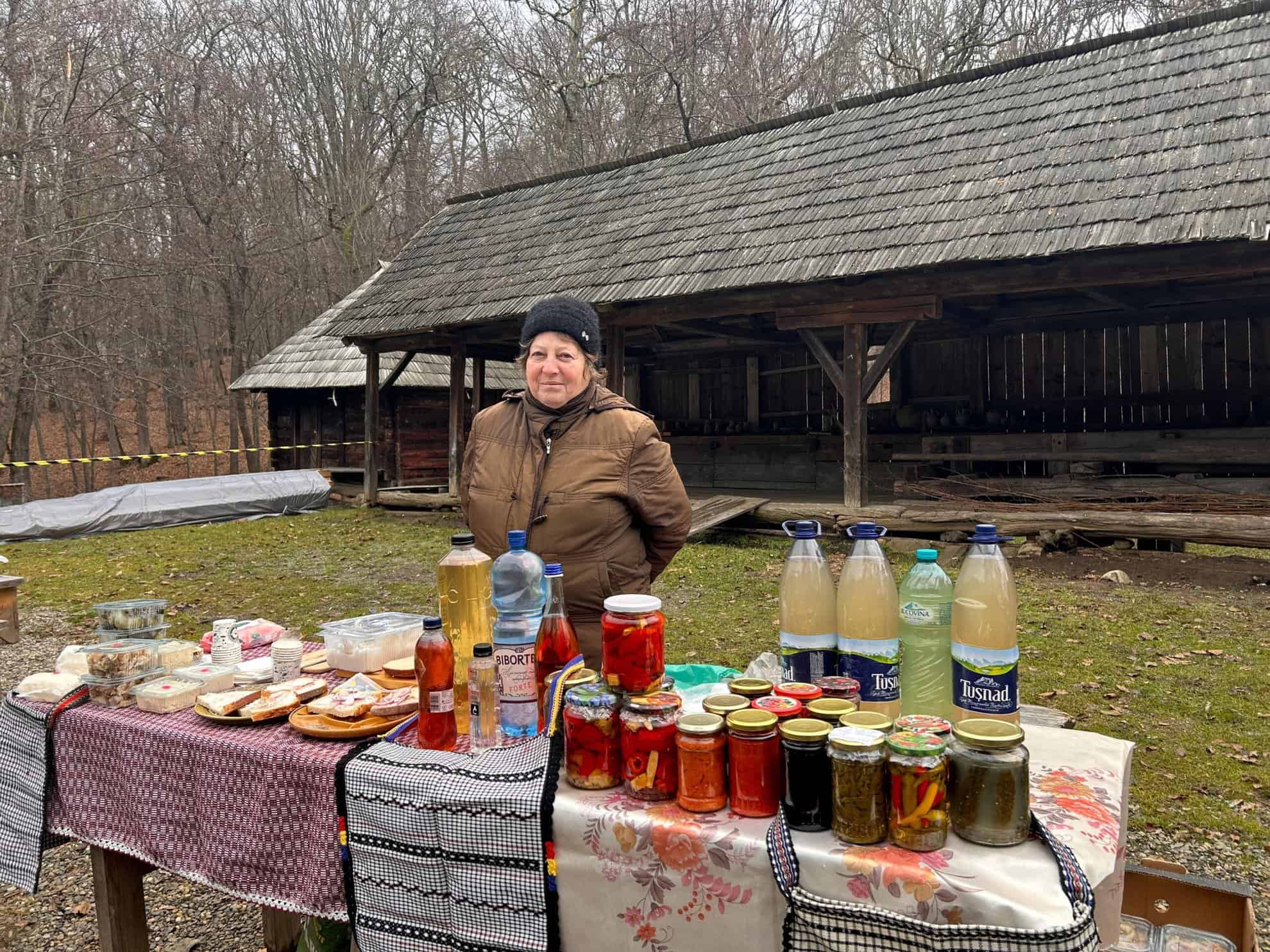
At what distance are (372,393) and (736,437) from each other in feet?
19.6

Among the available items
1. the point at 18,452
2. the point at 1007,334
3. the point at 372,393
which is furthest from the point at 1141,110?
the point at 18,452

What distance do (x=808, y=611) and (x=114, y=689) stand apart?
1946mm

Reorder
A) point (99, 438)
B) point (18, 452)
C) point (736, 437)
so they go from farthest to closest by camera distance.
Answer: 1. point (99, 438)
2. point (18, 452)
3. point (736, 437)

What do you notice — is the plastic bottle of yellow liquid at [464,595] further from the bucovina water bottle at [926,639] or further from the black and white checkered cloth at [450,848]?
the bucovina water bottle at [926,639]

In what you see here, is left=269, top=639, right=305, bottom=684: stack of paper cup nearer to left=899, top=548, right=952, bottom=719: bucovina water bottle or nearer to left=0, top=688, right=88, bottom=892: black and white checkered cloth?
left=0, top=688, right=88, bottom=892: black and white checkered cloth

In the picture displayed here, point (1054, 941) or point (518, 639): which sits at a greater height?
point (518, 639)

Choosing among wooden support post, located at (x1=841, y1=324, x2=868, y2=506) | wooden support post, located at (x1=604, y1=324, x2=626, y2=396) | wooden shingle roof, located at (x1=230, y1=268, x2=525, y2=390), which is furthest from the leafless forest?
wooden support post, located at (x1=841, y1=324, x2=868, y2=506)

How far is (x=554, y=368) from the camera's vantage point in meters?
2.57

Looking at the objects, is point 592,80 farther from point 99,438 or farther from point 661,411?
point 99,438

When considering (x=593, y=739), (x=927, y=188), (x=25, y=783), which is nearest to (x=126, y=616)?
(x=25, y=783)

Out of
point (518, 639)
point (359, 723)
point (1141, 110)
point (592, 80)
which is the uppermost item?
point (592, 80)

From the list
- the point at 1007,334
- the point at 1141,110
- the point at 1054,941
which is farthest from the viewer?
the point at 1007,334

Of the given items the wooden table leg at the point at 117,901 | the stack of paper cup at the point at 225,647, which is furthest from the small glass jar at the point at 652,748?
the wooden table leg at the point at 117,901

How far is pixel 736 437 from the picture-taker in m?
13.5
